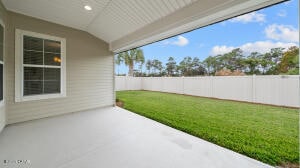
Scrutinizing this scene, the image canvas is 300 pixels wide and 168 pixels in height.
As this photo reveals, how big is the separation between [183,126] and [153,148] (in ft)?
3.99

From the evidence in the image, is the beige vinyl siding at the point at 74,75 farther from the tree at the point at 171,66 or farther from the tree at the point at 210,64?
the tree at the point at 171,66

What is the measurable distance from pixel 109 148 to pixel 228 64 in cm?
1165

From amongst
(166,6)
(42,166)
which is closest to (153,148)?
(42,166)

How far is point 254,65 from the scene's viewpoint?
8945mm

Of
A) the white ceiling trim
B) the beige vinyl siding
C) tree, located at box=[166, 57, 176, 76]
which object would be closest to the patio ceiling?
the white ceiling trim

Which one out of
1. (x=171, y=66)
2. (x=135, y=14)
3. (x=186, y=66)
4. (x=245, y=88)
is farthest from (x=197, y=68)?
(x=135, y=14)

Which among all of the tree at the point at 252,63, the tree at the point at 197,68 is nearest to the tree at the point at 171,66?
the tree at the point at 197,68

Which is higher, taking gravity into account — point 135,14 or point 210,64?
point 210,64

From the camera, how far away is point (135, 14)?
292 centimetres

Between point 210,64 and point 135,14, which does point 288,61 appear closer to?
point 210,64

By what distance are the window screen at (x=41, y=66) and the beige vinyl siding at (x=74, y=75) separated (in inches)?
9.3

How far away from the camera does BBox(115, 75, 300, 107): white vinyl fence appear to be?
462cm

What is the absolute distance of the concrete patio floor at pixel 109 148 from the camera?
1.82 meters

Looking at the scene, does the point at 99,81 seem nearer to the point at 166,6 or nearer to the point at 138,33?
the point at 138,33
